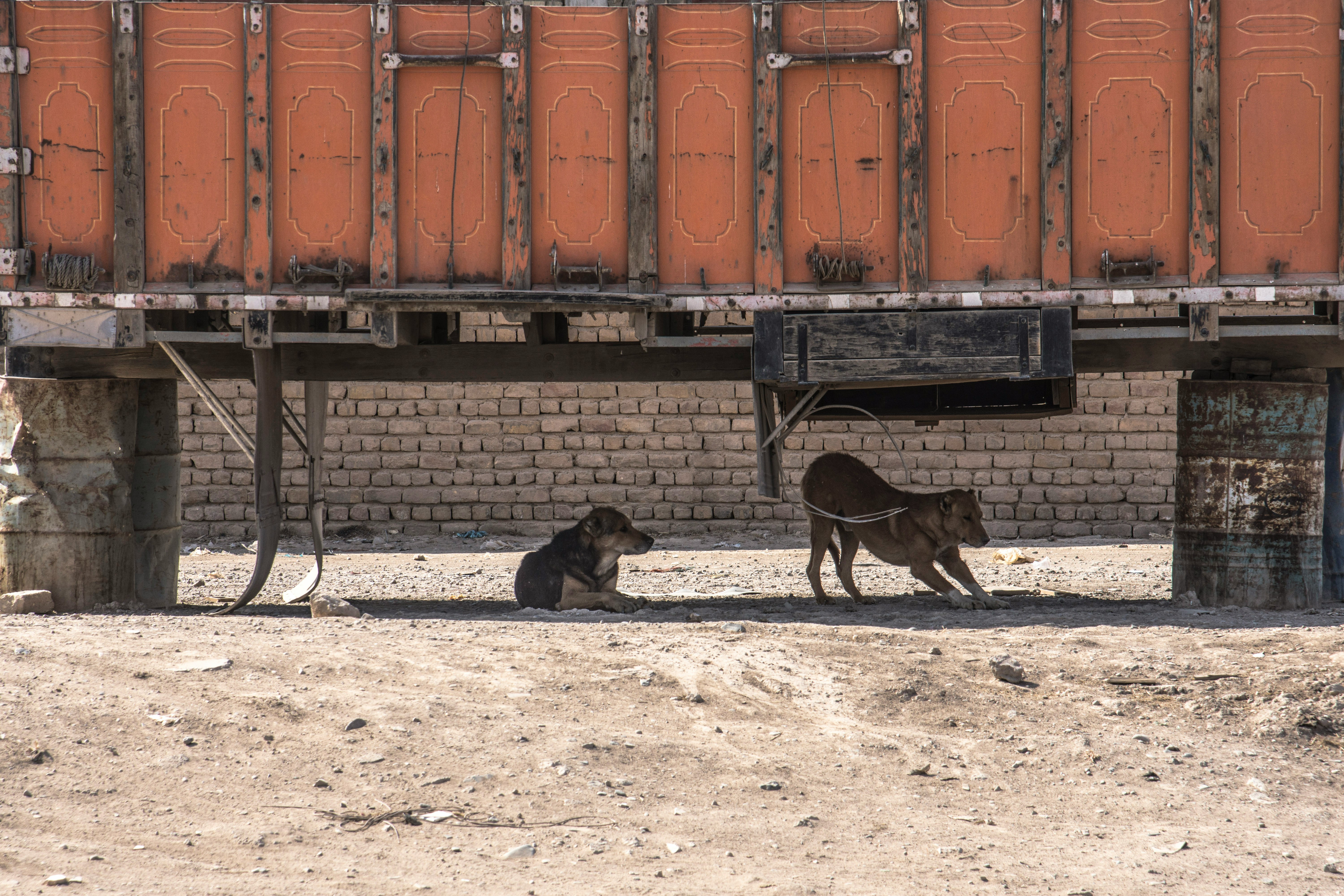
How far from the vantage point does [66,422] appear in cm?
720

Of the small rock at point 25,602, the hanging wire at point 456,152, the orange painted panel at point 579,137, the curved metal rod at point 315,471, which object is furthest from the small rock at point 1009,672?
the small rock at point 25,602

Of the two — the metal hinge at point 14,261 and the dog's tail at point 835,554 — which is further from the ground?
the metal hinge at point 14,261

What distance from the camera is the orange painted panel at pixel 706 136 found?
6836 mm

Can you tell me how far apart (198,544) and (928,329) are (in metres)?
8.22

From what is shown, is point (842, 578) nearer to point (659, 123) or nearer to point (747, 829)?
point (659, 123)

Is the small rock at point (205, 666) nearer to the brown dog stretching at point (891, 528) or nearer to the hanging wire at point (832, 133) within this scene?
the hanging wire at point (832, 133)

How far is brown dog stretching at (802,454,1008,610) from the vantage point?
7.74 meters

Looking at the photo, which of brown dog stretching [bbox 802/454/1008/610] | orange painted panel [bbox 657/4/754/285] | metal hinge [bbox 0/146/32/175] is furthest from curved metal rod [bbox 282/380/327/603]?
brown dog stretching [bbox 802/454/1008/610]

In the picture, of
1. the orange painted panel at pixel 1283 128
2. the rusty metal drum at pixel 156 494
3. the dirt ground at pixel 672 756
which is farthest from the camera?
the rusty metal drum at pixel 156 494

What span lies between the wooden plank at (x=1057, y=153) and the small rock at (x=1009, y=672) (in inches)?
93.8

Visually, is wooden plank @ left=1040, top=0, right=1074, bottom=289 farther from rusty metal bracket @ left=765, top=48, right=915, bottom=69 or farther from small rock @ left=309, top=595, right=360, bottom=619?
small rock @ left=309, top=595, right=360, bottom=619

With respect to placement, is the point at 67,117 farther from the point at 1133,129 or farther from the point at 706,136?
the point at 1133,129

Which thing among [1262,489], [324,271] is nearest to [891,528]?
[1262,489]

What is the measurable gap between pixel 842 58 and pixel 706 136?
0.90m
